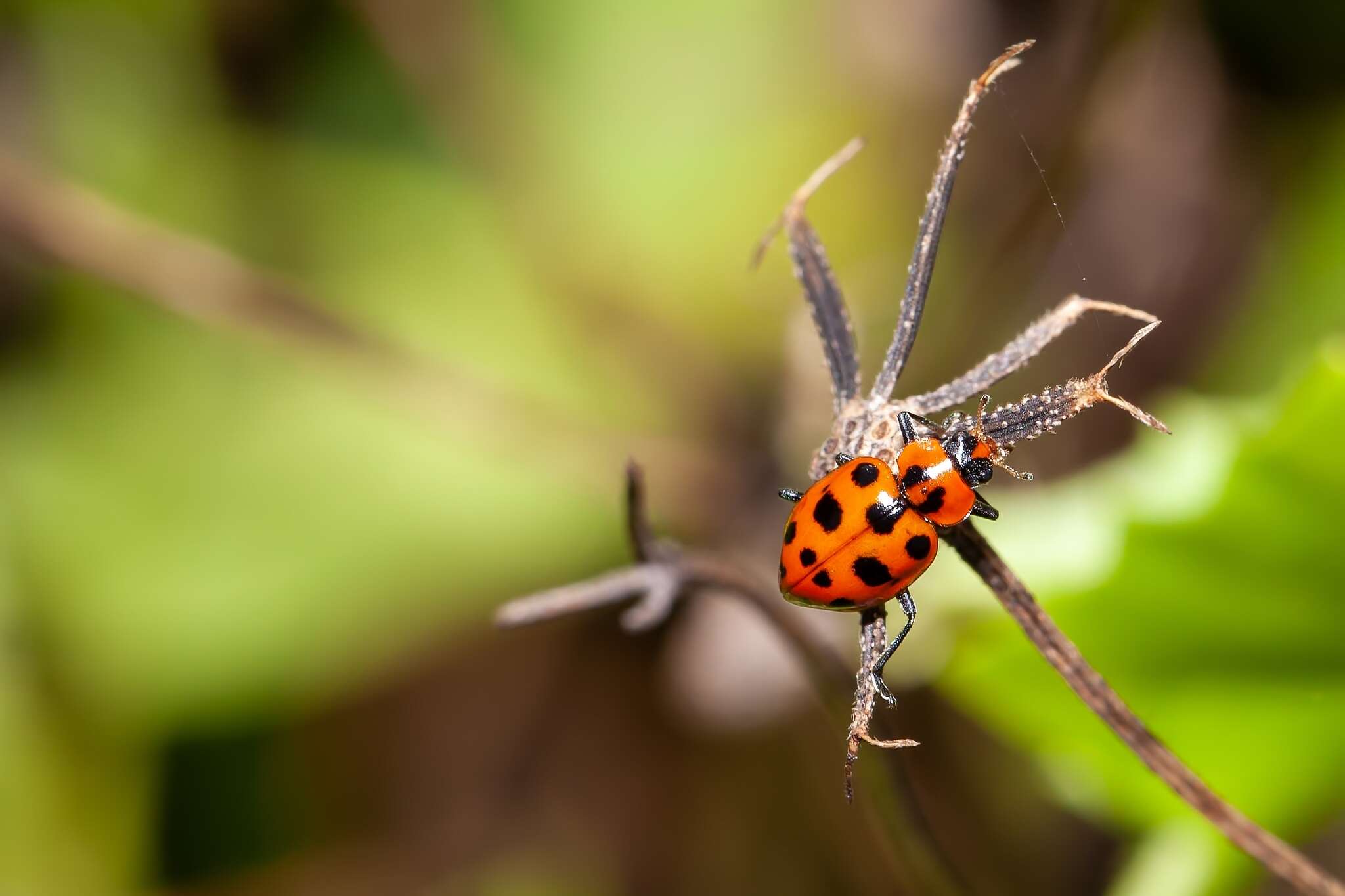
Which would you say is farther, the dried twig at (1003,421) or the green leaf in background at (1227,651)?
the green leaf in background at (1227,651)

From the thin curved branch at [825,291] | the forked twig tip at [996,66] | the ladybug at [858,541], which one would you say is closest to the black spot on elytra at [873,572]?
the ladybug at [858,541]

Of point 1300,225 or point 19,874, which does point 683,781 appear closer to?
point 19,874

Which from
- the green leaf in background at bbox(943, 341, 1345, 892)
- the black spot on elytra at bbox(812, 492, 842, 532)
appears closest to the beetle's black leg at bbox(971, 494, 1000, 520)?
the black spot on elytra at bbox(812, 492, 842, 532)

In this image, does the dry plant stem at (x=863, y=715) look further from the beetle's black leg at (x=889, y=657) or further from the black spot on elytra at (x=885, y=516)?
the black spot on elytra at (x=885, y=516)

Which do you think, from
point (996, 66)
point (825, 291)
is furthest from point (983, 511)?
point (996, 66)

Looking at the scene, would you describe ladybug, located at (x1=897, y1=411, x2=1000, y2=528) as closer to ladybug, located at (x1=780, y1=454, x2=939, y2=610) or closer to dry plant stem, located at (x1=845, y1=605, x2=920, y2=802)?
ladybug, located at (x1=780, y1=454, x2=939, y2=610)

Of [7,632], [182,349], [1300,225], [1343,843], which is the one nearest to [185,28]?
[182,349]

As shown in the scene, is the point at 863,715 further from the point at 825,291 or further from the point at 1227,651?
the point at 1227,651
